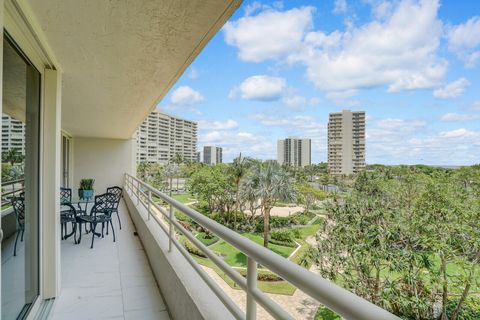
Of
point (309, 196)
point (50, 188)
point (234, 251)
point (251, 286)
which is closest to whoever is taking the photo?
point (251, 286)

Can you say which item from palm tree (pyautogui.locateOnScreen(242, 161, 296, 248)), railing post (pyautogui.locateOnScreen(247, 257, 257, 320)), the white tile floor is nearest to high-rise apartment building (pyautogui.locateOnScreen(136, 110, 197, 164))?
palm tree (pyautogui.locateOnScreen(242, 161, 296, 248))

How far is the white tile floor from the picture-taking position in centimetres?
242

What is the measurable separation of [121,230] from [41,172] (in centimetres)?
318

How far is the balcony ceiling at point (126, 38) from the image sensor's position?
5.47 feet

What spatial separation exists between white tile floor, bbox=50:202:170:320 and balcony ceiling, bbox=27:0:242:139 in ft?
6.98

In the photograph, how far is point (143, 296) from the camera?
273cm

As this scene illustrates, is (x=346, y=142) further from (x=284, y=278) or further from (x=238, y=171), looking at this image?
(x=284, y=278)

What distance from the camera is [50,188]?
2477 mm

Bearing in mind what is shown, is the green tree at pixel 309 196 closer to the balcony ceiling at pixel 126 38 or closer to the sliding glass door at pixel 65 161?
the sliding glass door at pixel 65 161

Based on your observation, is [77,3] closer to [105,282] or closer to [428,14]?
[105,282]

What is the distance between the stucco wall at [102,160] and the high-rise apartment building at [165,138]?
43.5 meters

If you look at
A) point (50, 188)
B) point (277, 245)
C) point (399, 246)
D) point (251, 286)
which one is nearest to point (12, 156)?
point (50, 188)

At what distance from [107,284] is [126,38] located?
2414mm

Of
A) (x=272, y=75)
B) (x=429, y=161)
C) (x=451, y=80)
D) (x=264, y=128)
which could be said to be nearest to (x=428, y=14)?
(x=429, y=161)
